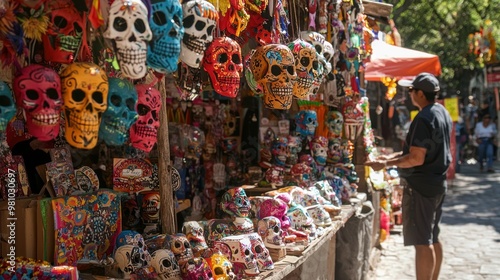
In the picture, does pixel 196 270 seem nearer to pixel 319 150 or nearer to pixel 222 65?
pixel 222 65

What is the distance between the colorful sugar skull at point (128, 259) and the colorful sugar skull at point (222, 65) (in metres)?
0.89

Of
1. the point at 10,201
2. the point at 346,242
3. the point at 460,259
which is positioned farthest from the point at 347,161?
the point at 10,201

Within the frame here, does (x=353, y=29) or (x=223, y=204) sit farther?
(x=353, y=29)

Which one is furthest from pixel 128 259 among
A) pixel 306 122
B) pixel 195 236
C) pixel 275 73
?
pixel 306 122

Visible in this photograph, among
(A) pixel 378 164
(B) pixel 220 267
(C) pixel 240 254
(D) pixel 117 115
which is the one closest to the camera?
(D) pixel 117 115

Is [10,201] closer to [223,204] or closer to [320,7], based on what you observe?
[223,204]

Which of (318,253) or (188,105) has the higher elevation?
(188,105)

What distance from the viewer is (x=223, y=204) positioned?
11.9ft

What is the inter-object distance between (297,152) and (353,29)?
1.33m

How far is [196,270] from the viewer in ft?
9.14

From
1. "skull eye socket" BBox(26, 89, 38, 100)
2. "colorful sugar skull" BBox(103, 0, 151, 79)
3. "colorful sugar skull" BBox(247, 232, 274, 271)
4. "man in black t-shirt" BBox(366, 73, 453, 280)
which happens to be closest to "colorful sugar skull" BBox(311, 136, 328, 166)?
"man in black t-shirt" BBox(366, 73, 453, 280)

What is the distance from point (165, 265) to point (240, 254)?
47 cm

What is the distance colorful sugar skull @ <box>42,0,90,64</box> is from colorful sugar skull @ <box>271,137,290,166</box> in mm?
3133

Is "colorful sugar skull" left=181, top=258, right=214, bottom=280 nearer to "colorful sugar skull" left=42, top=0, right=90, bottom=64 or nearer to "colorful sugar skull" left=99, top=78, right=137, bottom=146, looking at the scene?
"colorful sugar skull" left=99, top=78, right=137, bottom=146
